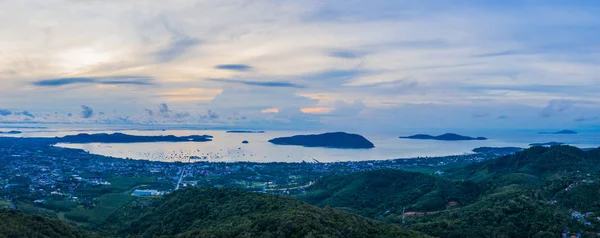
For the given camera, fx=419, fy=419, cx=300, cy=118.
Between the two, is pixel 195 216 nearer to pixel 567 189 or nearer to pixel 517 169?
pixel 567 189

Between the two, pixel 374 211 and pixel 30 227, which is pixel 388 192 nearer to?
pixel 374 211

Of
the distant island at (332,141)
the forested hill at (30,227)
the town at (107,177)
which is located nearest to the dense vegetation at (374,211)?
the forested hill at (30,227)

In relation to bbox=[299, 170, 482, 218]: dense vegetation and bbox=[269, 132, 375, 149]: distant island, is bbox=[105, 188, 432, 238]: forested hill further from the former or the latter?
bbox=[269, 132, 375, 149]: distant island

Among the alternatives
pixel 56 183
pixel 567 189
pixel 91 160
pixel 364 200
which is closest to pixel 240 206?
pixel 364 200

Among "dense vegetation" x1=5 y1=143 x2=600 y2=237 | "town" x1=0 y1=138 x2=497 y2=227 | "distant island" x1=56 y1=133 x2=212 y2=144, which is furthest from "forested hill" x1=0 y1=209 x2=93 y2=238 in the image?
"distant island" x1=56 y1=133 x2=212 y2=144

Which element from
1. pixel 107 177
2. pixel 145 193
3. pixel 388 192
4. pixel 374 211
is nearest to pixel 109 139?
pixel 107 177

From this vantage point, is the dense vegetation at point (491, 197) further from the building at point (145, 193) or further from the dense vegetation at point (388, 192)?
the building at point (145, 193)
